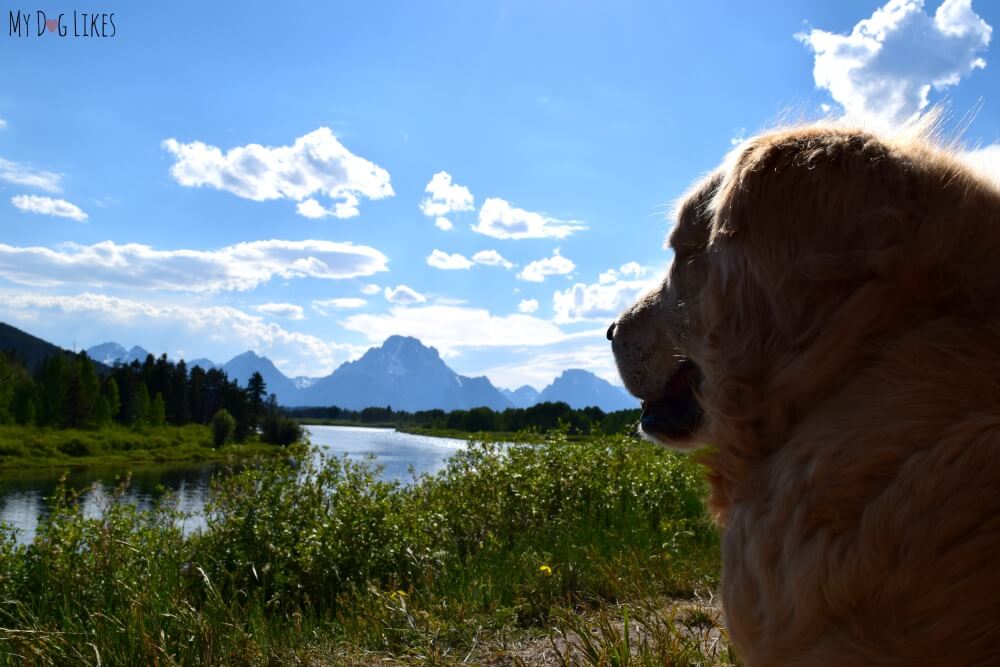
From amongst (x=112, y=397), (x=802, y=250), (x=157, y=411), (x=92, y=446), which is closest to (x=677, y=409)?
(x=802, y=250)

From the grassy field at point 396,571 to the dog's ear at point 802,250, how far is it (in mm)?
715

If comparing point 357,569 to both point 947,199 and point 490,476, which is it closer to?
point 490,476

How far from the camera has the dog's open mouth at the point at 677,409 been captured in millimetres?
2389

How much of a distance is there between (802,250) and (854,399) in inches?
16.0

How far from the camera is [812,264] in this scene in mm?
1757

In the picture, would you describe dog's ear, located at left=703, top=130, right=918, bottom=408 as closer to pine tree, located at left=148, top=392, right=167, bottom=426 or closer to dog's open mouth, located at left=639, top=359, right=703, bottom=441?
dog's open mouth, located at left=639, top=359, right=703, bottom=441

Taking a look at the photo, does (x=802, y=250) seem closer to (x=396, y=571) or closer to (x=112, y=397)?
(x=396, y=571)

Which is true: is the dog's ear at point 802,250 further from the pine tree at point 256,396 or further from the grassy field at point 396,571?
the pine tree at point 256,396

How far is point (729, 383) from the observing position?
6.33ft

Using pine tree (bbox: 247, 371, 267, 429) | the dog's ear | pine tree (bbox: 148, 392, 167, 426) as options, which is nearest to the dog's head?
the dog's ear

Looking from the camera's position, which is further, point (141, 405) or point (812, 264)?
point (141, 405)

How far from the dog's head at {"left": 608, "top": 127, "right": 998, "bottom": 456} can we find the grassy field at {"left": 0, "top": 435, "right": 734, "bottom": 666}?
64 centimetres

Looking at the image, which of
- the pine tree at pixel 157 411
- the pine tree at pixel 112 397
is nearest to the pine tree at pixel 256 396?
the pine tree at pixel 157 411

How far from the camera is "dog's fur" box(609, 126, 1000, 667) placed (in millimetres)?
1382
